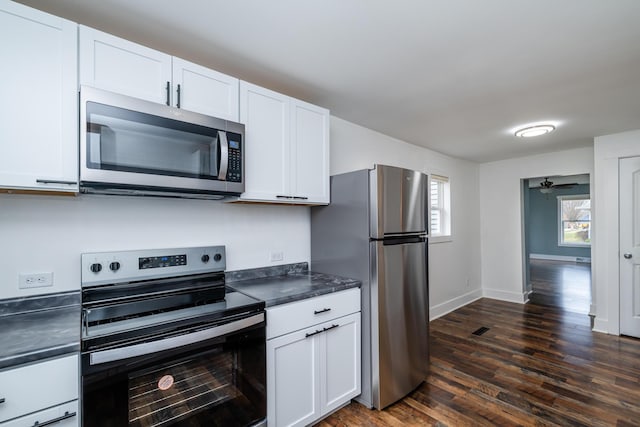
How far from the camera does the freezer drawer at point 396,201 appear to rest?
2.10 meters

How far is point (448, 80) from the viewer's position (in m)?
2.18

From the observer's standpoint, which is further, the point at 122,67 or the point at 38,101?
the point at 122,67

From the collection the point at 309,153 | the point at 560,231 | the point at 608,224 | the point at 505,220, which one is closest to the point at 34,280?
the point at 309,153

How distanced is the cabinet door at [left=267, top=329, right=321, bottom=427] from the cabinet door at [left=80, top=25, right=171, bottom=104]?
61.2 inches

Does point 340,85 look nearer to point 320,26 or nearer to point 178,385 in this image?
point 320,26

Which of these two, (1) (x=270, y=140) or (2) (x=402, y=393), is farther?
(2) (x=402, y=393)

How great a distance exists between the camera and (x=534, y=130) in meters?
3.26

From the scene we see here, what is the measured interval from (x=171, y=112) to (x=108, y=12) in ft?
1.79

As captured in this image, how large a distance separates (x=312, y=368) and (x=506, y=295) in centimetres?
448

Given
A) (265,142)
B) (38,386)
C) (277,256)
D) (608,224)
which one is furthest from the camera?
(608,224)

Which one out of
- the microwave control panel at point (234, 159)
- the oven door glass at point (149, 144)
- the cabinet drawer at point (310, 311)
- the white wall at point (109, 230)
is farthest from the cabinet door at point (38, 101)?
the cabinet drawer at point (310, 311)

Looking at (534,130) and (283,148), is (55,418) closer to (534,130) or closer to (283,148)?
Result: (283,148)

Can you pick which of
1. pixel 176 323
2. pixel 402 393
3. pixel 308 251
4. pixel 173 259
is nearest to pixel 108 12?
pixel 173 259

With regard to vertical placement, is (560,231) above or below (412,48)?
below
